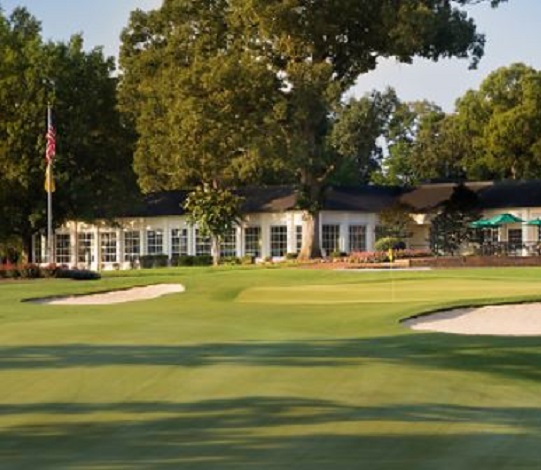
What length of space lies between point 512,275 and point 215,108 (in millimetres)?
20394

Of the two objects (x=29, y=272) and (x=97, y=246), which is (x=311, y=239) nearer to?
(x=29, y=272)

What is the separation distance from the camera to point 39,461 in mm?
7777

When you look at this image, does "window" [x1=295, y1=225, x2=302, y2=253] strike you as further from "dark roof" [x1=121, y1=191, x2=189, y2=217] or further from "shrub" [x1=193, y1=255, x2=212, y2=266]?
"dark roof" [x1=121, y1=191, x2=189, y2=217]

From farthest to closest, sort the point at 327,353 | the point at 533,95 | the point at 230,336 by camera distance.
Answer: the point at 533,95
the point at 230,336
the point at 327,353

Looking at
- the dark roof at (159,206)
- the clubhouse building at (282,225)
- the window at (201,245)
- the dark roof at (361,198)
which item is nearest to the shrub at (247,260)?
the clubhouse building at (282,225)

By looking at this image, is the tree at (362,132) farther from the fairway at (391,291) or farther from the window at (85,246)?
the fairway at (391,291)

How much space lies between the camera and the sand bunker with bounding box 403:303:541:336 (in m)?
17.8

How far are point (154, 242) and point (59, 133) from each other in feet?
31.7

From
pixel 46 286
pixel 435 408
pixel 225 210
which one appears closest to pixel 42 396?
pixel 435 408

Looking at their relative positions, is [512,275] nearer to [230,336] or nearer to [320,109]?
[320,109]

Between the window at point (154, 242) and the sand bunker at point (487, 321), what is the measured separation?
45669mm

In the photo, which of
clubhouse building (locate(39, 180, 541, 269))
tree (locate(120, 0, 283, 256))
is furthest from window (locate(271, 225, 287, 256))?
tree (locate(120, 0, 283, 256))

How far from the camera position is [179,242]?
6438 cm

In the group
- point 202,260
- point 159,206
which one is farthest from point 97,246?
point 202,260
